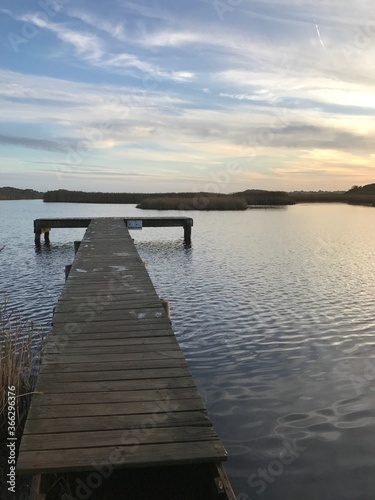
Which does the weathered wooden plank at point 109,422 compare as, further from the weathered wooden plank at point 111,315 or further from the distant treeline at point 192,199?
the distant treeline at point 192,199

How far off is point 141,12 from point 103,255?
729cm

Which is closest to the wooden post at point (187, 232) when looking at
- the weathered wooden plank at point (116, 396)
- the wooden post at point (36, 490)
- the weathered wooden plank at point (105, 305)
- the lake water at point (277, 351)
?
the lake water at point (277, 351)

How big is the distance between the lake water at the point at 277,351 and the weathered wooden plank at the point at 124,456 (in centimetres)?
147

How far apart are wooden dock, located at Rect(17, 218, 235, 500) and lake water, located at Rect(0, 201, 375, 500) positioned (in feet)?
3.78

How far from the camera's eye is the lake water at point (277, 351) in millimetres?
4488

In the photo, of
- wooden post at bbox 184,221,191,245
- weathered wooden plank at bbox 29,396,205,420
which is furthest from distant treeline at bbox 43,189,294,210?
weathered wooden plank at bbox 29,396,205,420

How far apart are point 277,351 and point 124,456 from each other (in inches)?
200

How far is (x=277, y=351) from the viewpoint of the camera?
7.61m

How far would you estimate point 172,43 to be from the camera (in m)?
14.6

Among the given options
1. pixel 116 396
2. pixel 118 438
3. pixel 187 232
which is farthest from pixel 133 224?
pixel 118 438

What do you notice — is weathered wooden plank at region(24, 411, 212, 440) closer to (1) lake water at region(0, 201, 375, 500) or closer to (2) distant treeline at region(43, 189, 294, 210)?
(1) lake water at region(0, 201, 375, 500)

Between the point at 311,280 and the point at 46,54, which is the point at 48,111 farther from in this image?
the point at 311,280

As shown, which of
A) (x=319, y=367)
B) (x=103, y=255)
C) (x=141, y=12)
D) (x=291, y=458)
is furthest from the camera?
(x=141, y=12)

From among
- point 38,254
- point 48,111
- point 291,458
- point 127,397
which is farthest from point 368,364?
point 48,111
